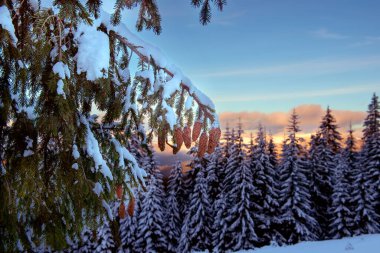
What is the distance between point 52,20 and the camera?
317 cm

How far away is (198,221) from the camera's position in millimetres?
34781

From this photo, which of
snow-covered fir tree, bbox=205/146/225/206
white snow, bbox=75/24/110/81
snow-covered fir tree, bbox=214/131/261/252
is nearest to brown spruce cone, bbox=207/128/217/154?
white snow, bbox=75/24/110/81

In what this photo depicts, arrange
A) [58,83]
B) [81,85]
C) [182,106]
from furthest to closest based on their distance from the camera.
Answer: [182,106] < [81,85] < [58,83]

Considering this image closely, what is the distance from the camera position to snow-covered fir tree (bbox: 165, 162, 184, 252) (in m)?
36.5

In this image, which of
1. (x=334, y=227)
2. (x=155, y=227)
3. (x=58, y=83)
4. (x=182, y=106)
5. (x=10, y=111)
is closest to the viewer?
(x=58, y=83)

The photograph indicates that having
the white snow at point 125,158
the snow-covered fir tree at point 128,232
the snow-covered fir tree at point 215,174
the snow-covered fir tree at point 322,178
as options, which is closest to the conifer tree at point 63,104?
the white snow at point 125,158

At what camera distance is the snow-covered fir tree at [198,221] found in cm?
3422

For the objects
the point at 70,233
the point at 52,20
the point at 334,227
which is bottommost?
the point at 334,227

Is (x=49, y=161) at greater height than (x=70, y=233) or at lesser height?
greater

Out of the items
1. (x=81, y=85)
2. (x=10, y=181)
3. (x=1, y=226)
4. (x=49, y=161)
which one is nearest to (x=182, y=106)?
(x=81, y=85)

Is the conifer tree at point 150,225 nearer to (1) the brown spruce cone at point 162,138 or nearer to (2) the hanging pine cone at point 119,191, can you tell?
(2) the hanging pine cone at point 119,191

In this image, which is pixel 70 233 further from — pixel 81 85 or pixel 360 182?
pixel 360 182

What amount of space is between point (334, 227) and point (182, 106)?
121ft

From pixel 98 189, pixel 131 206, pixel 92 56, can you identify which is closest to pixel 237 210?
pixel 131 206
